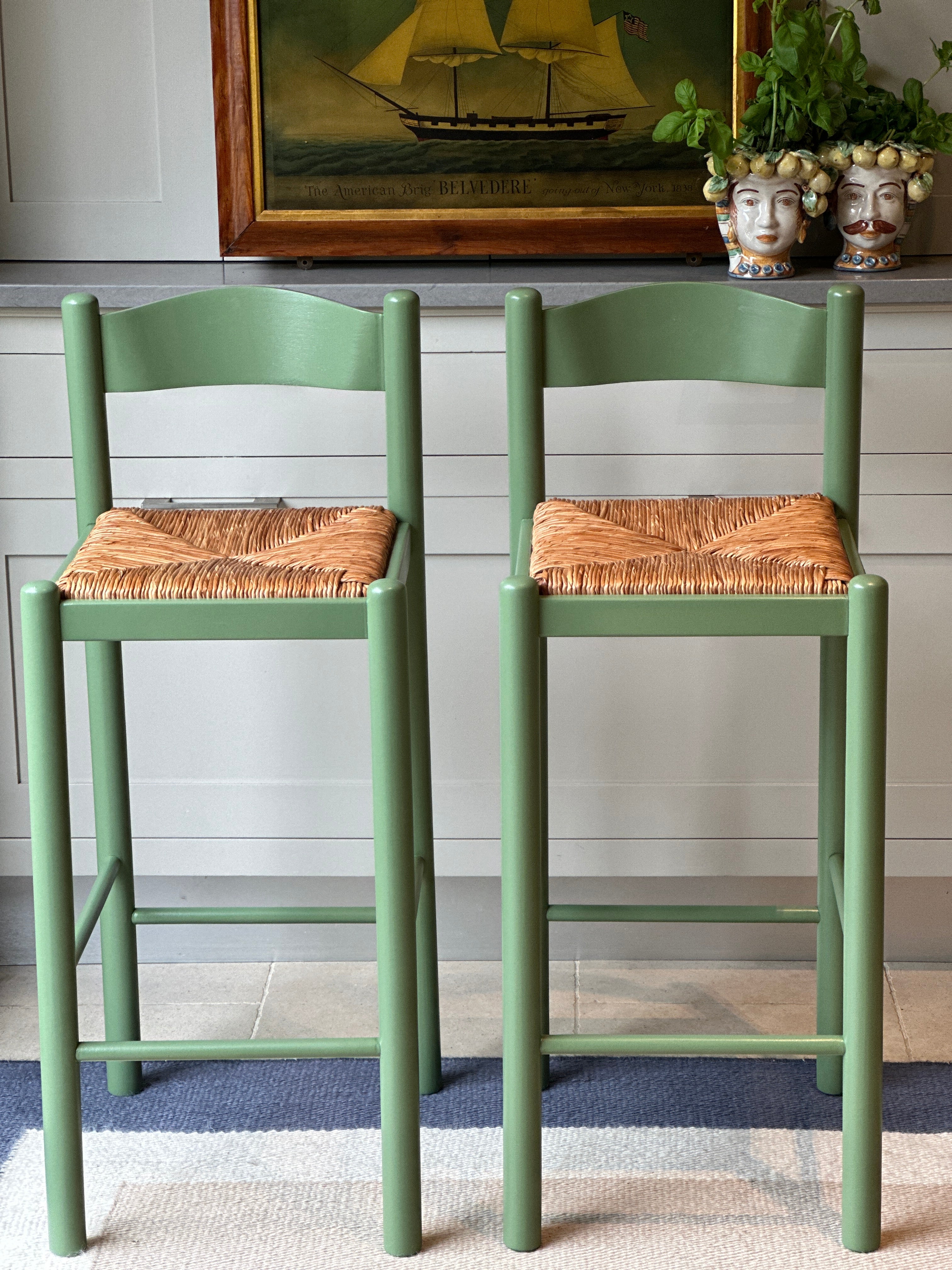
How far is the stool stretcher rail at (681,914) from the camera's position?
69.1 inches

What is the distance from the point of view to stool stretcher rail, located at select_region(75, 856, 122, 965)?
158 centimetres

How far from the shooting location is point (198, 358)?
158 centimetres

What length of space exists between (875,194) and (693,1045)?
1135 mm

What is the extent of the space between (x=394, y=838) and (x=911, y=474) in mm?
888

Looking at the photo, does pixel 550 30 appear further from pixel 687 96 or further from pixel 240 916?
pixel 240 916

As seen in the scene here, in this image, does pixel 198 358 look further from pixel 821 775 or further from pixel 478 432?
pixel 821 775

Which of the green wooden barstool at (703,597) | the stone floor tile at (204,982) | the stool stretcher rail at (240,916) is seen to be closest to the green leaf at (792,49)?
the green wooden barstool at (703,597)

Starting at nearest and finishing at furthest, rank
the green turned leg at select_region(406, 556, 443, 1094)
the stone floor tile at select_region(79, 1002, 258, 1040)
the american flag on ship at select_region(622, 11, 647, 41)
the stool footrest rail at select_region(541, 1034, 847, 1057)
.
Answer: the stool footrest rail at select_region(541, 1034, 847, 1057) → the green turned leg at select_region(406, 556, 443, 1094) → the stone floor tile at select_region(79, 1002, 258, 1040) → the american flag on ship at select_region(622, 11, 647, 41)

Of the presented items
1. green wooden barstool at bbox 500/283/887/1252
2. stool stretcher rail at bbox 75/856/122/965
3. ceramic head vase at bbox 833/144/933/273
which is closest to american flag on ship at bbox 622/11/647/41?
ceramic head vase at bbox 833/144/933/273

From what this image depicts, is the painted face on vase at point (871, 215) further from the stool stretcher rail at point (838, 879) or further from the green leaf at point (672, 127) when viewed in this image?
the stool stretcher rail at point (838, 879)

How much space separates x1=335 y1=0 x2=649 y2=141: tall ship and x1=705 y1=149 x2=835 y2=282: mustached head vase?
0.28 m

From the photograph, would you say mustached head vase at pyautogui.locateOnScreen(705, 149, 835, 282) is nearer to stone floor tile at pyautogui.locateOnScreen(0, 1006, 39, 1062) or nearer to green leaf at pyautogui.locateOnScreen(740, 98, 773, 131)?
green leaf at pyautogui.locateOnScreen(740, 98, 773, 131)

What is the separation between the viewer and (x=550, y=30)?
6.83ft

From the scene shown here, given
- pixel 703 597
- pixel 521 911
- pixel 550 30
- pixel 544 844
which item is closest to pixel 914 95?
pixel 550 30
